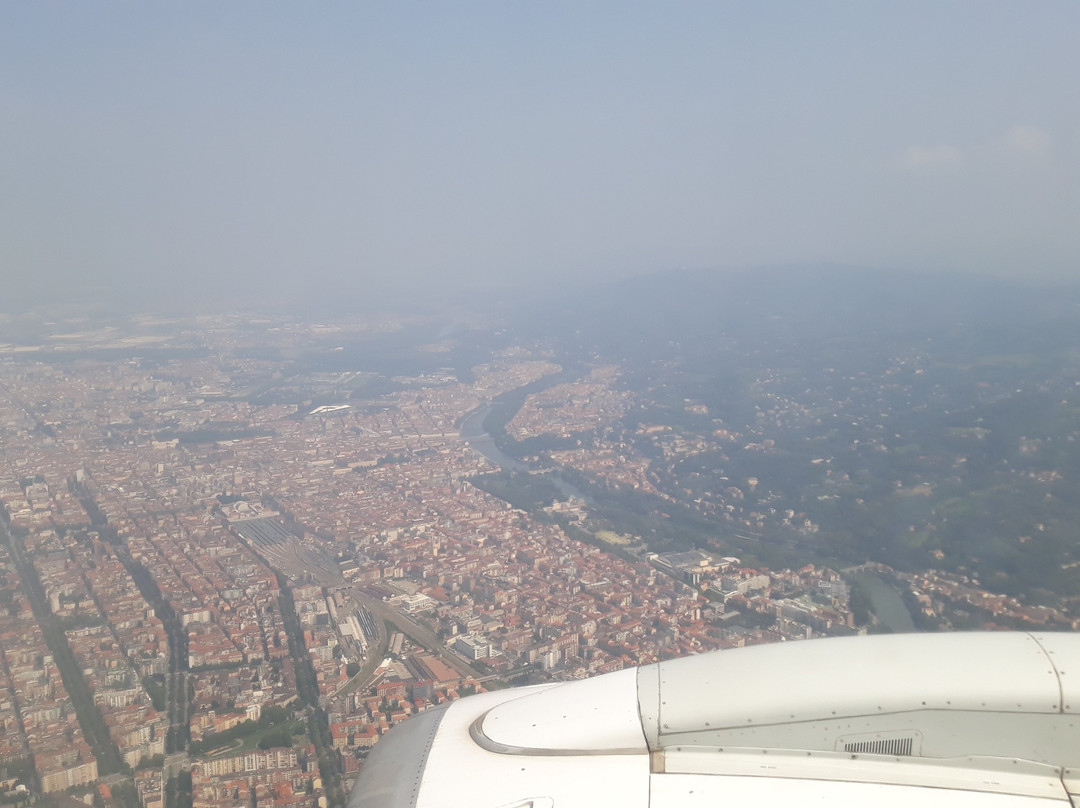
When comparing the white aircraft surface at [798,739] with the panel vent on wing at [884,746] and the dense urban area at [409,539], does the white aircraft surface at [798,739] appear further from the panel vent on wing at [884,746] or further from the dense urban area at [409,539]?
the dense urban area at [409,539]

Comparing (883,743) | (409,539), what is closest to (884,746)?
(883,743)

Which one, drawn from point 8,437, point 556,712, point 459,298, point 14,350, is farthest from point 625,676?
point 459,298

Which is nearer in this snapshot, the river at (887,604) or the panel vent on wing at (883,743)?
the panel vent on wing at (883,743)

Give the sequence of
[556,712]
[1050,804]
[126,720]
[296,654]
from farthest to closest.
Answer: [296,654] → [126,720] → [556,712] → [1050,804]

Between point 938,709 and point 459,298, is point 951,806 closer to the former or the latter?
point 938,709

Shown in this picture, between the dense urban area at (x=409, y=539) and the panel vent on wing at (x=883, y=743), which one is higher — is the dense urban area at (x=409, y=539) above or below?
below

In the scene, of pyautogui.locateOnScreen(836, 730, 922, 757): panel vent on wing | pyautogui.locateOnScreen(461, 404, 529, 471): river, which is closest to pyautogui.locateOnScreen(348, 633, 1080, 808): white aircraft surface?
pyautogui.locateOnScreen(836, 730, 922, 757): panel vent on wing

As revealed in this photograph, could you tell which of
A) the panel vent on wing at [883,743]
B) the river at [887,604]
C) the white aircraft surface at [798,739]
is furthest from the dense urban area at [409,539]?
the panel vent on wing at [883,743]
